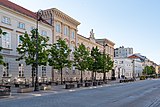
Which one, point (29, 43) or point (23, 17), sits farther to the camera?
point (23, 17)

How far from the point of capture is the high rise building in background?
4128 cm

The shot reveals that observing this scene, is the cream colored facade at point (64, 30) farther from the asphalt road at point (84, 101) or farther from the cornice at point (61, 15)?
the asphalt road at point (84, 101)

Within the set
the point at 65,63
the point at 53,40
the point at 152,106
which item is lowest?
the point at 152,106

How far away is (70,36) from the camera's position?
65250 mm

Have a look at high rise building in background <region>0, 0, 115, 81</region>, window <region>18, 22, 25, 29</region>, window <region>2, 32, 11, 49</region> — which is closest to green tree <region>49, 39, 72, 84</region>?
Answer: high rise building in background <region>0, 0, 115, 81</region>

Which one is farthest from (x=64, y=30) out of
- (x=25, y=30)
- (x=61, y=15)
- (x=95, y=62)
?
(x=25, y=30)

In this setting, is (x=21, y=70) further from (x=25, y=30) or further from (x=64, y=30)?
(x=64, y=30)

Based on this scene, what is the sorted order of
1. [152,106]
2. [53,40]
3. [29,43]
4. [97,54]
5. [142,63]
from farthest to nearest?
1. [142,63]
2. [97,54]
3. [53,40]
4. [29,43]
5. [152,106]

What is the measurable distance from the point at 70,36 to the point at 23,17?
67.5 ft

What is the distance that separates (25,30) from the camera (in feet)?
152

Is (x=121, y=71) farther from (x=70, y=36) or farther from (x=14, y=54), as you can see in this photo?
(x=14, y=54)

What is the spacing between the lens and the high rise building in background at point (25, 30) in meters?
41.3

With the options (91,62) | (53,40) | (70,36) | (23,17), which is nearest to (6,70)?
(23,17)

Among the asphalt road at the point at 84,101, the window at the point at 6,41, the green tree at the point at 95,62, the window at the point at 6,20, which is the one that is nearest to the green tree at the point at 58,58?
the window at the point at 6,41
